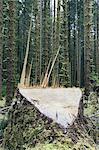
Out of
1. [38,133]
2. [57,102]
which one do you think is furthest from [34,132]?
[57,102]

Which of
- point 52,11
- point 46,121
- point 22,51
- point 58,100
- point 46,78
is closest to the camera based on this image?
point 46,121

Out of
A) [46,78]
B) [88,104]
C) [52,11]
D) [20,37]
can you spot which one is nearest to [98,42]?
[52,11]

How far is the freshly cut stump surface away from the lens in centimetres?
434

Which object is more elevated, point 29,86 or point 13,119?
point 29,86

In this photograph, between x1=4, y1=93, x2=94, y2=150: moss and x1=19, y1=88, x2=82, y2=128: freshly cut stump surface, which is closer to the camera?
x1=4, y1=93, x2=94, y2=150: moss

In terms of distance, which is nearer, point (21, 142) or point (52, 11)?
point (21, 142)

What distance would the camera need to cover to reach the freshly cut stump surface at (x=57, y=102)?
4.34 metres

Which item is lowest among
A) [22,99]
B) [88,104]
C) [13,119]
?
[88,104]

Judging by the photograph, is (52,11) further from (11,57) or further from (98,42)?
(11,57)

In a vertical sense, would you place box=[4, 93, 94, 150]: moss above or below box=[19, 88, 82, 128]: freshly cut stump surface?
below

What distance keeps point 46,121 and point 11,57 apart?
8.67 m

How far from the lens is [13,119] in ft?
16.1

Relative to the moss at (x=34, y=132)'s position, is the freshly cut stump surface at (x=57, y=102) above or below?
above

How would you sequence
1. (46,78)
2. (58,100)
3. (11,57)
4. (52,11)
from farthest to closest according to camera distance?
(52,11) < (11,57) < (46,78) < (58,100)
